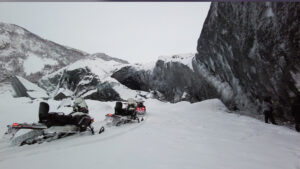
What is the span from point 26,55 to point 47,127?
60.3 m

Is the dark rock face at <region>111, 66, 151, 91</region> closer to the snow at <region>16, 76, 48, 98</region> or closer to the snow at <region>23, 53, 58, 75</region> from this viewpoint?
the snow at <region>16, 76, 48, 98</region>

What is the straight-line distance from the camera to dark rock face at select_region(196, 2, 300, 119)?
6.70m

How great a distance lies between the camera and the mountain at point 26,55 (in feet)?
154

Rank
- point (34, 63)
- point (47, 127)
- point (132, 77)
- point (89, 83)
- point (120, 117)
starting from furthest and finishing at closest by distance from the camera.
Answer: point (34, 63) < point (132, 77) < point (89, 83) < point (120, 117) < point (47, 127)

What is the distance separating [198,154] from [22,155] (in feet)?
12.5

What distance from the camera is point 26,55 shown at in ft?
168

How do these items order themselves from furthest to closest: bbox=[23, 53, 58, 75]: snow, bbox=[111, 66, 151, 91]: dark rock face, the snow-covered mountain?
bbox=[23, 53, 58, 75]: snow < bbox=[111, 66, 151, 91]: dark rock face < the snow-covered mountain

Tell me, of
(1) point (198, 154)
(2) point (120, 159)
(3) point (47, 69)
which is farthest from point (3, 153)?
(3) point (47, 69)

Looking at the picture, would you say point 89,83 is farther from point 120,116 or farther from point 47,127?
point 47,127

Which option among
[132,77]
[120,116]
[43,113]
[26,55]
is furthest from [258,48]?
[26,55]

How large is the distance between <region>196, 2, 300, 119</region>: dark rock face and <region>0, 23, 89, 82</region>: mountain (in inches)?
2042

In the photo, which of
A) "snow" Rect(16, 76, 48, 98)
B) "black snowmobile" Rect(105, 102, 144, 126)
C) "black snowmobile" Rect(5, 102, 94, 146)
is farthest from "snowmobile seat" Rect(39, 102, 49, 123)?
"snow" Rect(16, 76, 48, 98)

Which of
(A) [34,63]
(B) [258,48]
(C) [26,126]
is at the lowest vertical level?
(C) [26,126]

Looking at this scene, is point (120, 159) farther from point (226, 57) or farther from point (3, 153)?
point (226, 57)
